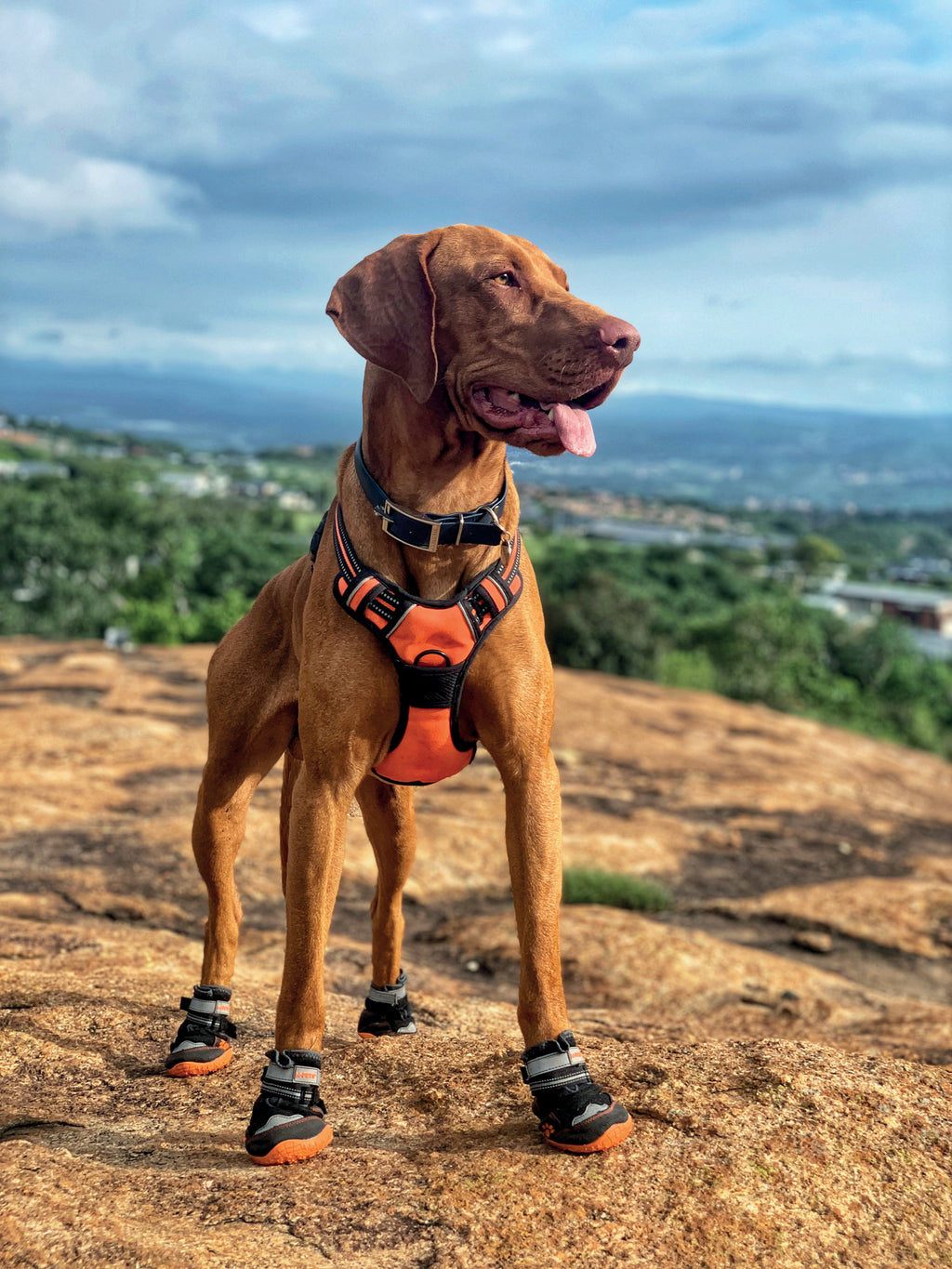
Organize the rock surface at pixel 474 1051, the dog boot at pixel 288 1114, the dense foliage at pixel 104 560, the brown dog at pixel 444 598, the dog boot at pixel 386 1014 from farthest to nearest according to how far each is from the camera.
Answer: the dense foliage at pixel 104 560 < the dog boot at pixel 386 1014 < the dog boot at pixel 288 1114 < the brown dog at pixel 444 598 < the rock surface at pixel 474 1051

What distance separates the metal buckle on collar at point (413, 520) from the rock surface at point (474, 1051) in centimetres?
197

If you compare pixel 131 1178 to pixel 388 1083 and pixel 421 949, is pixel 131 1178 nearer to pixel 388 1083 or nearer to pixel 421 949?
pixel 388 1083

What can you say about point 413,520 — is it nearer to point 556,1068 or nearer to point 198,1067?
point 556,1068

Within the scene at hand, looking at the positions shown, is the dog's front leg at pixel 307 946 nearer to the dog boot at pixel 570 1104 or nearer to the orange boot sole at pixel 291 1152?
the orange boot sole at pixel 291 1152

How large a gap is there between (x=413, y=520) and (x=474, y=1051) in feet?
7.46

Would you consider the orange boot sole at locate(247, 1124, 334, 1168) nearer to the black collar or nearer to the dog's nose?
the black collar

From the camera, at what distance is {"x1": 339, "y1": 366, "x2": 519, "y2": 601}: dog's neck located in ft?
11.7

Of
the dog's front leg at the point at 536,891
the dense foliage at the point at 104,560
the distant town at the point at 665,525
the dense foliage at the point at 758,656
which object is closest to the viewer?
the dog's front leg at the point at 536,891

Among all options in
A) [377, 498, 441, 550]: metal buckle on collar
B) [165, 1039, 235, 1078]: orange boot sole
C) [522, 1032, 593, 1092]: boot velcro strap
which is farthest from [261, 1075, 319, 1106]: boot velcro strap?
[377, 498, 441, 550]: metal buckle on collar

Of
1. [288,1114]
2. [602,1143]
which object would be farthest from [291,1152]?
[602,1143]

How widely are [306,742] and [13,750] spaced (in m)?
10.3

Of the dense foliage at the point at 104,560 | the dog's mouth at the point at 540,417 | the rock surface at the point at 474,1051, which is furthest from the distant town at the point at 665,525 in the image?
the dog's mouth at the point at 540,417

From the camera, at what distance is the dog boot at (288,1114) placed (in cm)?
348

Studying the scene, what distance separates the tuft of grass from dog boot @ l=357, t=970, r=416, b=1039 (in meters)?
5.01
